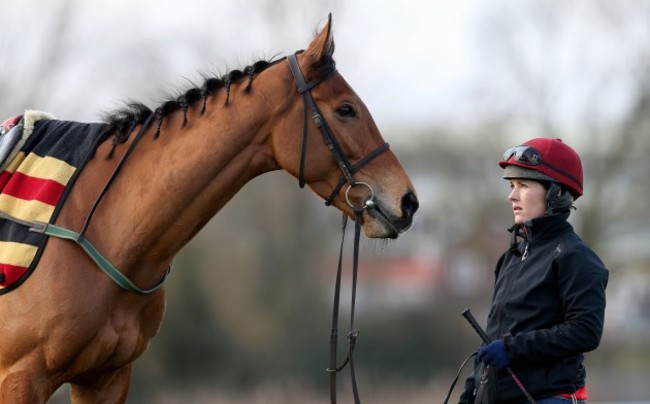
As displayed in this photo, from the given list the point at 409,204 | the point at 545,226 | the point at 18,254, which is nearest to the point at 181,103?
the point at 18,254

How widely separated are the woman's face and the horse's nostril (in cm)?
44

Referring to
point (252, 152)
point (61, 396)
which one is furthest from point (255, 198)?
point (252, 152)

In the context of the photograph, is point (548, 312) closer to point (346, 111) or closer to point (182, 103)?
point (346, 111)

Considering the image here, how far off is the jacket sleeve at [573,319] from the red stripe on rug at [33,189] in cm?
207

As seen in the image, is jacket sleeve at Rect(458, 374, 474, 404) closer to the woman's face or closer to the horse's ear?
the woman's face

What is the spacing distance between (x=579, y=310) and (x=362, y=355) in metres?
12.8

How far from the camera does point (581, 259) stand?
13.3ft

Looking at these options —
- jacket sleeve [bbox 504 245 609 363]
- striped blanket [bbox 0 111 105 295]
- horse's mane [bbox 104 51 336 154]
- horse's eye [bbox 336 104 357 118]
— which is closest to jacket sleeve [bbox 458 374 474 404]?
jacket sleeve [bbox 504 245 609 363]

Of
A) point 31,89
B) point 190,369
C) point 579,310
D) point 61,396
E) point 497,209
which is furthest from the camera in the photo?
point 497,209

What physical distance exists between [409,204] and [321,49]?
80cm

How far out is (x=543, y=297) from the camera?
415 cm

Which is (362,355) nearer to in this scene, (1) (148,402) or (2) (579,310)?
(1) (148,402)

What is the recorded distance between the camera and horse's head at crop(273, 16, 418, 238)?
4.48 m

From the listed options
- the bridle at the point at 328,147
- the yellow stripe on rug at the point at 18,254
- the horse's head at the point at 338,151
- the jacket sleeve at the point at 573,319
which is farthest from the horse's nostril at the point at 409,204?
the yellow stripe on rug at the point at 18,254
